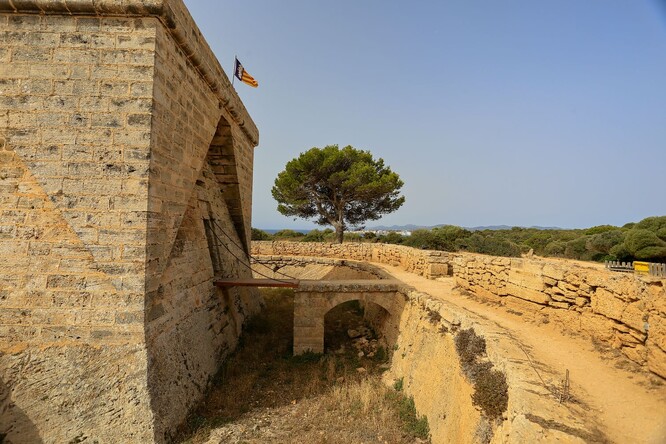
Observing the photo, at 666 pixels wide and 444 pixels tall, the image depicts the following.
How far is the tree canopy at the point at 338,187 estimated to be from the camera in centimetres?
2139

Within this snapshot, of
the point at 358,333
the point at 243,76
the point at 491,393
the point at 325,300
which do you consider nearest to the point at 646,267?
the point at 358,333

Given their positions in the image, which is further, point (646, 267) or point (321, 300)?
point (646, 267)

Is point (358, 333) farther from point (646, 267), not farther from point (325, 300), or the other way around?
point (646, 267)

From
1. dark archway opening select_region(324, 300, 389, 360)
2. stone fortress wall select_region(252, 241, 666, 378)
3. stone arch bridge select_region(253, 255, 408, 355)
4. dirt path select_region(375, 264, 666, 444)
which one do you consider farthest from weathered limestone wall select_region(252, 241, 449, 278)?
dirt path select_region(375, 264, 666, 444)

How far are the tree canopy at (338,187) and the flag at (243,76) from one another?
39.8 ft

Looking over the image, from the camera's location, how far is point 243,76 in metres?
9.05

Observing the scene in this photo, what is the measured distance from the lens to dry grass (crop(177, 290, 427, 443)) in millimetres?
5180

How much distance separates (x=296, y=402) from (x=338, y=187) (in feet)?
55.7

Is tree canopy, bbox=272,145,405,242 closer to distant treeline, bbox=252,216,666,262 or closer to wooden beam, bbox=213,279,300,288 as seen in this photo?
distant treeline, bbox=252,216,666,262

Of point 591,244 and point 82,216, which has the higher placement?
point 82,216

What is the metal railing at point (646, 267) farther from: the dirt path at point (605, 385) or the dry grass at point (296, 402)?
the dry grass at point (296, 402)

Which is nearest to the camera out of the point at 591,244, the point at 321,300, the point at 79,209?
the point at 79,209

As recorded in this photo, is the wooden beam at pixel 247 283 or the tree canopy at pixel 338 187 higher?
the tree canopy at pixel 338 187

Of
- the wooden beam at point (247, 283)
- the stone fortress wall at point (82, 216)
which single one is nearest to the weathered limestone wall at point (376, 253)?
the wooden beam at point (247, 283)
